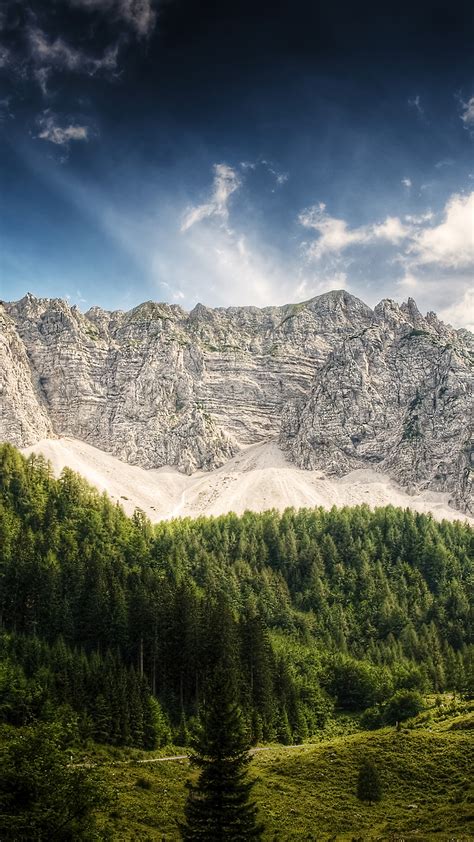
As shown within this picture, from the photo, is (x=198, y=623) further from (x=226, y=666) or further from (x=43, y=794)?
(x=43, y=794)

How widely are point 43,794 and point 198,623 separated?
216ft

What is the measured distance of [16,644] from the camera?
8806cm

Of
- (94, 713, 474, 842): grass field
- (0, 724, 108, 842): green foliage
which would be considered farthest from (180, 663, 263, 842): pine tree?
(94, 713, 474, 842): grass field

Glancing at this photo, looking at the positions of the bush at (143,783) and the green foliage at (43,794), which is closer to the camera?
the green foliage at (43,794)

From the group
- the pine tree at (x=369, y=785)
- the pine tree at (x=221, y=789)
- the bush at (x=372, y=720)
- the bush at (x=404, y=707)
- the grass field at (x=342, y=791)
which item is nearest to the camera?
the pine tree at (x=221, y=789)

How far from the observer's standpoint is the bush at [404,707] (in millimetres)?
83812

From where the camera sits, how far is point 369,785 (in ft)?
175

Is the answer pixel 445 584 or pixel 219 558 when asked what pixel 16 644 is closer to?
pixel 219 558

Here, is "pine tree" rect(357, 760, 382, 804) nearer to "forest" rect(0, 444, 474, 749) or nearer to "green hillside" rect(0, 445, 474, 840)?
"green hillside" rect(0, 445, 474, 840)

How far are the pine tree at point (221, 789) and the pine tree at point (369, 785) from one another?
2590 centimetres

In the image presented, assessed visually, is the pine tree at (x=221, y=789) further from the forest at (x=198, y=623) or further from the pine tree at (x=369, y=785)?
the pine tree at (x=369, y=785)

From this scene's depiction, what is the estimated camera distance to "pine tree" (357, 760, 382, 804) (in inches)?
2068

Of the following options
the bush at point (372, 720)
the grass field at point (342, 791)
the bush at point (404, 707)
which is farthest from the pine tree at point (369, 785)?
the bush at point (372, 720)

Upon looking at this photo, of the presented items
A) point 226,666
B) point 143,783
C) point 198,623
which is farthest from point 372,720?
point 143,783
